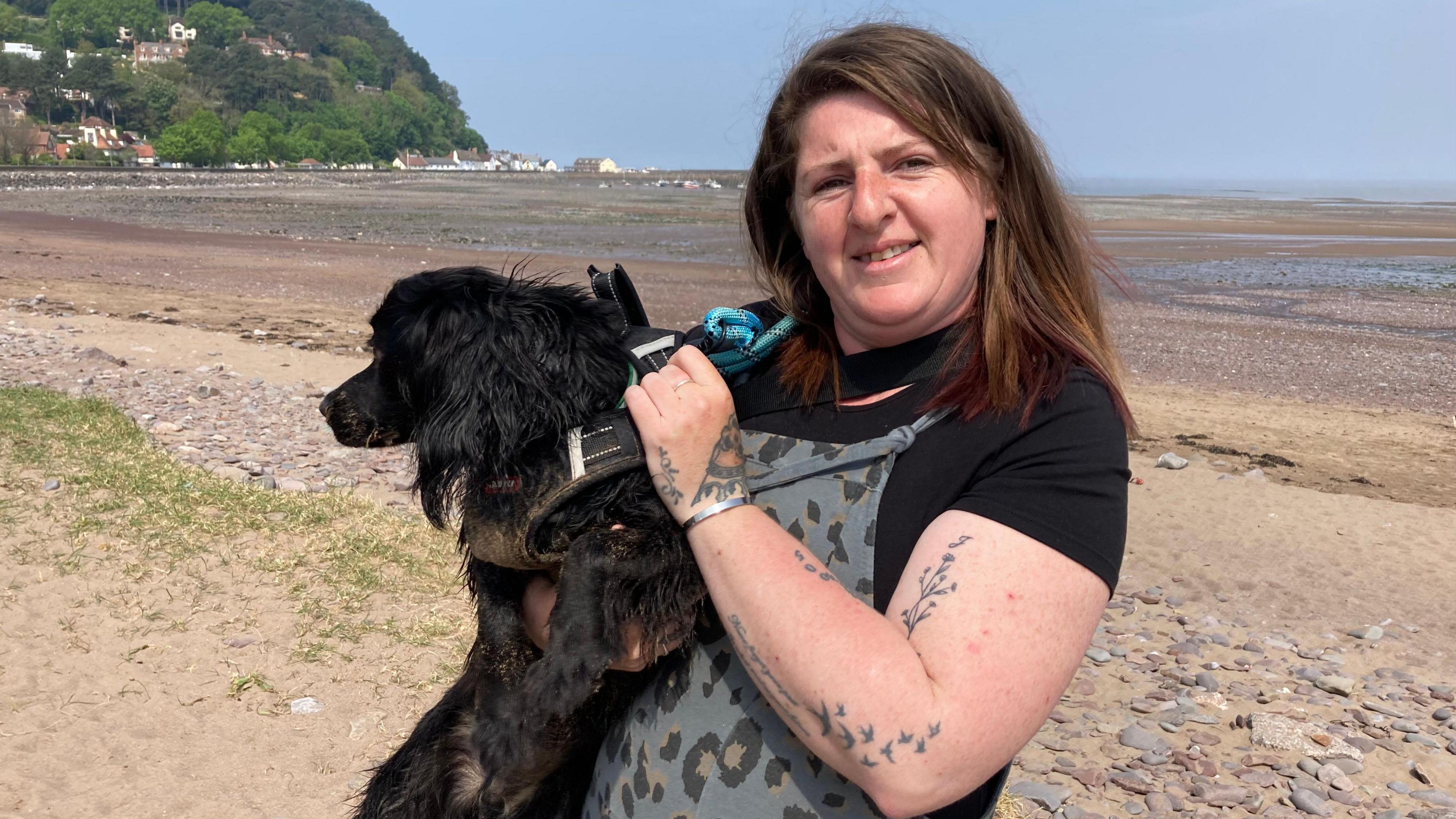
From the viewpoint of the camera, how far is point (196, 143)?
9088cm

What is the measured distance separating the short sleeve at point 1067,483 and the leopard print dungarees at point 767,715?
0.51ft

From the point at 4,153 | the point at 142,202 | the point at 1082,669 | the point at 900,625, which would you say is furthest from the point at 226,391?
the point at 4,153

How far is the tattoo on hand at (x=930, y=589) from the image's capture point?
1.42m

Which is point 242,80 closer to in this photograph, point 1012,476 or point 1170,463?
point 1170,463

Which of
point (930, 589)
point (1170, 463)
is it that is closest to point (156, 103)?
point (1170, 463)

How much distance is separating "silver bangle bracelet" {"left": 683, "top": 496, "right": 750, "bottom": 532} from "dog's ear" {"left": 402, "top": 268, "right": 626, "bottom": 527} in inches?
21.6

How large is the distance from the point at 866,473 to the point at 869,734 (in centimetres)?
39

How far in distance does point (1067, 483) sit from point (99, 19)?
182023 mm

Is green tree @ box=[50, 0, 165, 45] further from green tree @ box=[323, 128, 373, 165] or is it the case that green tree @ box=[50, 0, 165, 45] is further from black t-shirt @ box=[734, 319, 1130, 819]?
black t-shirt @ box=[734, 319, 1130, 819]

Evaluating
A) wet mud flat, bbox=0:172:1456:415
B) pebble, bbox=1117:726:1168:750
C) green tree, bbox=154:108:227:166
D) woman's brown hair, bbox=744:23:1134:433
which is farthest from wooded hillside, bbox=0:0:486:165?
woman's brown hair, bbox=744:23:1134:433

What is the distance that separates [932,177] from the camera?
167 cm

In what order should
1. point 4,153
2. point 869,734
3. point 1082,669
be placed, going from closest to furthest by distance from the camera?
point 869,734
point 1082,669
point 4,153

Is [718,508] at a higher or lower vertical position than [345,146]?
lower

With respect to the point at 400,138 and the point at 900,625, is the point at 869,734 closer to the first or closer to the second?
the point at 900,625
